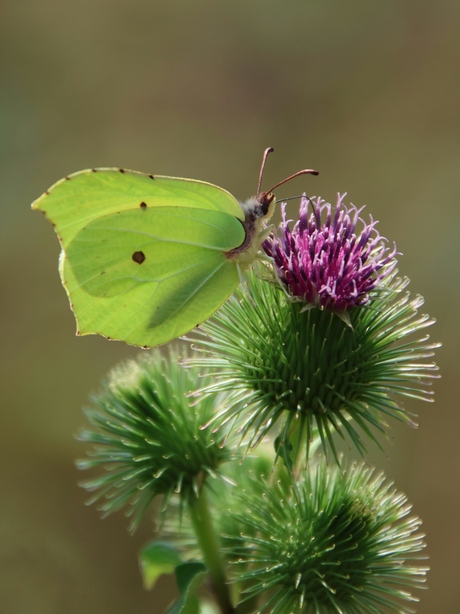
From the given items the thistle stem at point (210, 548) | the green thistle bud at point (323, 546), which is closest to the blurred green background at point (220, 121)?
the thistle stem at point (210, 548)

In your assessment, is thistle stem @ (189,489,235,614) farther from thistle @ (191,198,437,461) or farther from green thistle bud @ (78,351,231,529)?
thistle @ (191,198,437,461)

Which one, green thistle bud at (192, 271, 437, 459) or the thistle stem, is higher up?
green thistle bud at (192, 271, 437, 459)

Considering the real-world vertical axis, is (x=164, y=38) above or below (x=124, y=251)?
above

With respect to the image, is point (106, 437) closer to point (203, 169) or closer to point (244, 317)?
point (244, 317)

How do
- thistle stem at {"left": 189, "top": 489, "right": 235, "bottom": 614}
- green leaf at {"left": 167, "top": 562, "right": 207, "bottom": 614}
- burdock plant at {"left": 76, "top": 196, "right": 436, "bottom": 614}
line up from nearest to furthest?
1. green leaf at {"left": 167, "top": 562, "right": 207, "bottom": 614}
2. burdock plant at {"left": 76, "top": 196, "right": 436, "bottom": 614}
3. thistle stem at {"left": 189, "top": 489, "right": 235, "bottom": 614}

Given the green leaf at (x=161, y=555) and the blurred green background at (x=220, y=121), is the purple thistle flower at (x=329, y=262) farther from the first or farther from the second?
the blurred green background at (x=220, y=121)

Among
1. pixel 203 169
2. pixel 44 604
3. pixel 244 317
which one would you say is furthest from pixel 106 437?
pixel 203 169

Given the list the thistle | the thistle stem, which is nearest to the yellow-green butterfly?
the thistle
